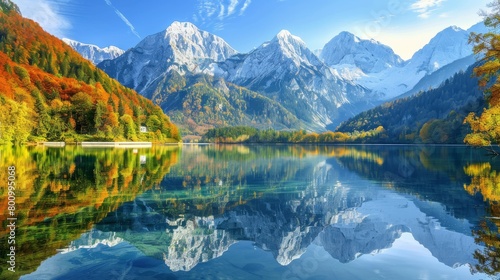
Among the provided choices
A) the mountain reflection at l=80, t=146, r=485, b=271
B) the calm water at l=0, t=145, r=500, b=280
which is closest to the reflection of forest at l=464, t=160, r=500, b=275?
the calm water at l=0, t=145, r=500, b=280

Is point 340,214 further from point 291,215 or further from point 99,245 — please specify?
point 99,245

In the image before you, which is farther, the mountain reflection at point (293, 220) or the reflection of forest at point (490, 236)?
the mountain reflection at point (293, 220)

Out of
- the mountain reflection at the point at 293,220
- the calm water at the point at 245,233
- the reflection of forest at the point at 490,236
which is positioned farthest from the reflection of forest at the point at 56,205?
the reflection of forest at the point at 490,236

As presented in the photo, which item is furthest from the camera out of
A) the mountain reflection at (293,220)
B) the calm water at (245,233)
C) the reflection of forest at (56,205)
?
the mountain reflection at (293,220)

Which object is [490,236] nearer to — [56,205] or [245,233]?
[245,233]

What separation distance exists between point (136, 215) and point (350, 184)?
27279mm

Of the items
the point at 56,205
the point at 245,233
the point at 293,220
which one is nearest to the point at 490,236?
the point at 293,220

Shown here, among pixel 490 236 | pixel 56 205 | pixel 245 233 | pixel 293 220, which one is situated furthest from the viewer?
pixel 56 205

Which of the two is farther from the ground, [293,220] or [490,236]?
[490,236]

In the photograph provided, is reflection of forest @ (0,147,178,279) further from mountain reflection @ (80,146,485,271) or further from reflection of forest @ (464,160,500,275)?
reflection of forest @ (464,160,500,275)

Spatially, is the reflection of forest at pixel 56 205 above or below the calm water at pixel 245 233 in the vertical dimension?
above

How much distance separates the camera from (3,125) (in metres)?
105

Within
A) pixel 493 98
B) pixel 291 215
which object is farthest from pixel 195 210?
pixel 493 98

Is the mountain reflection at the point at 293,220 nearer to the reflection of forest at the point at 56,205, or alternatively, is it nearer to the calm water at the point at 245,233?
the calm water at the point at 245,233
